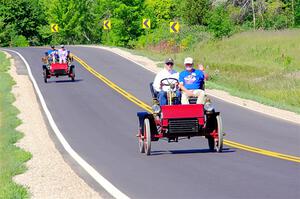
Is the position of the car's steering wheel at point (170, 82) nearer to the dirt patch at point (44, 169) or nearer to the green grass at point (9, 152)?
the dirt patch at point (44, 169)

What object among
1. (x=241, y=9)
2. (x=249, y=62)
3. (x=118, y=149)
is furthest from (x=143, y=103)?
(x=241, y=9)

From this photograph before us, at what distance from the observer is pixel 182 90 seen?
650 inches

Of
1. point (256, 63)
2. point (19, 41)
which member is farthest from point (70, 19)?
point (256, 63)

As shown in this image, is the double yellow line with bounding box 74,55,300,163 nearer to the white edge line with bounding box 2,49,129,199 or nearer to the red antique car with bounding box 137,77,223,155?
the red antique car with bounding box 137,77,223,155

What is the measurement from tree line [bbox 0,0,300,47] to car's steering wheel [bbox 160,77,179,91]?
4751cm

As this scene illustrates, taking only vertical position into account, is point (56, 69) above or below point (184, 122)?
below

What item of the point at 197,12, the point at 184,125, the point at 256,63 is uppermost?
the point at 197,12

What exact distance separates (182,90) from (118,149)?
2.27 metres

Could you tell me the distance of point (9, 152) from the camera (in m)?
17.8

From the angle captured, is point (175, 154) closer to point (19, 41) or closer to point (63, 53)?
point (63, 53)

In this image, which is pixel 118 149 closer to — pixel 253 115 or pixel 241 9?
pixel 253 115

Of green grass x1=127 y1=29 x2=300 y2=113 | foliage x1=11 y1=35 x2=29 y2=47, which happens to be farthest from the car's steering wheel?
foliage x1=11 y1=35 x2=29 y2=47

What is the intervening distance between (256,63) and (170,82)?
33.3 meters

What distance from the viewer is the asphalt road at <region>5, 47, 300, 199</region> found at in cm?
1165
